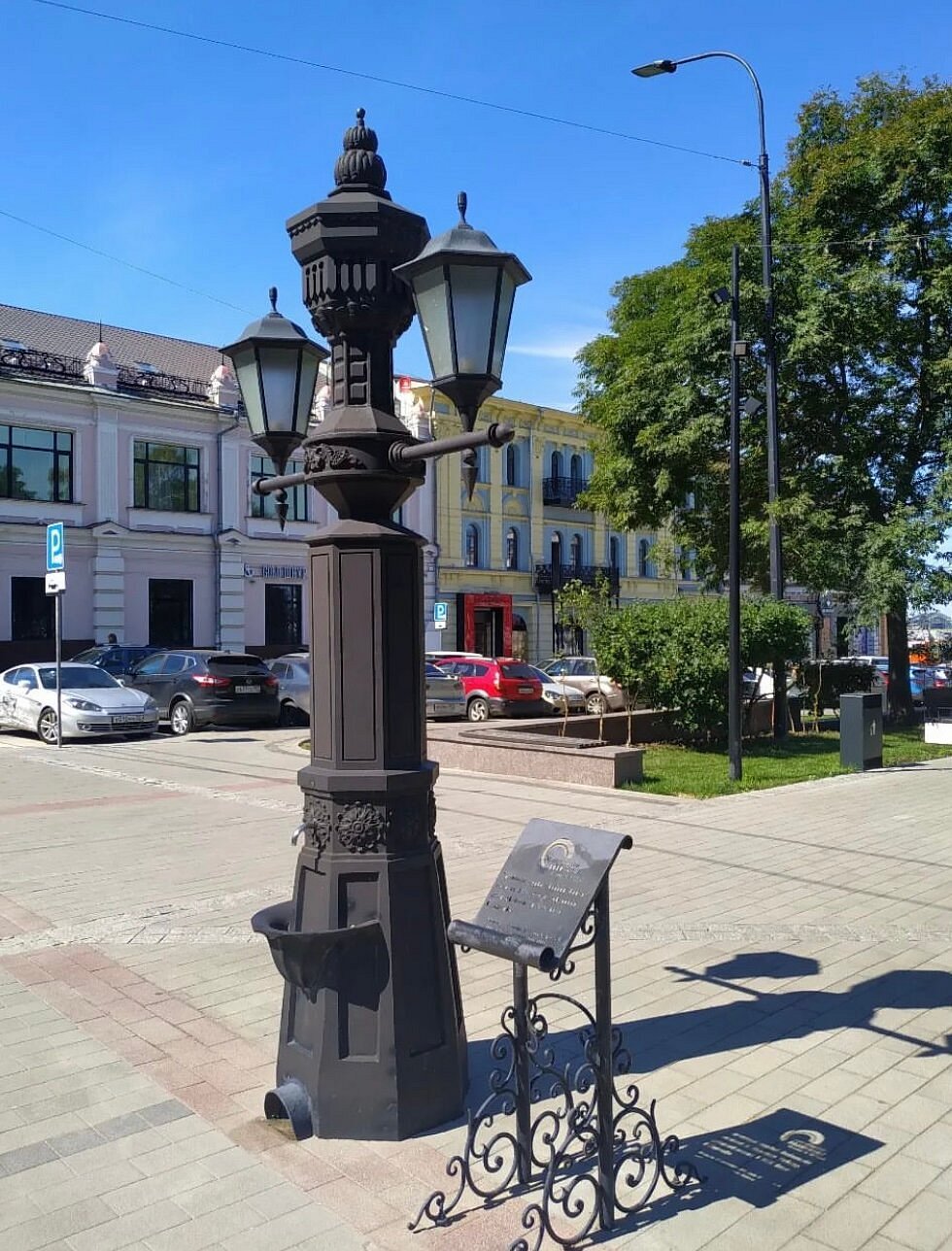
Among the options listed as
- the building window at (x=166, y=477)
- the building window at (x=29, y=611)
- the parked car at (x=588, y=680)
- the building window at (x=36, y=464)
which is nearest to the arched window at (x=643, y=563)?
the parked car at (x=588, y=680)

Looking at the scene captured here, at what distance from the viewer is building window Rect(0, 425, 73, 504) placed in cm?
2936

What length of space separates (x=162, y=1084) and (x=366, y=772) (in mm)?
1646

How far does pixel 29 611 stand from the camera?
29500 mm

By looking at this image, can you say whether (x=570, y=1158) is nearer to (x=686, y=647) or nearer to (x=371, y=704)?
(x=371, y=704)

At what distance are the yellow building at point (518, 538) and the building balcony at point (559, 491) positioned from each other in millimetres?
42

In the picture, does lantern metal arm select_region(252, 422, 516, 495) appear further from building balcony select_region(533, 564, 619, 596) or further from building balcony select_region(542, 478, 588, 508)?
building balcony select_region(542, 478, 588, 508)

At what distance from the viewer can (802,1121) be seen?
3.90 meters

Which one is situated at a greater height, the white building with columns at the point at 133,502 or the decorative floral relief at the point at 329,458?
the white building with columns at the point at 133,502

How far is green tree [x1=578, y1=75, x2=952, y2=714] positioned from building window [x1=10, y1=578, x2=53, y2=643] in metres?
17.3

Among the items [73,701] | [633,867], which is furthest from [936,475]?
[73,701]

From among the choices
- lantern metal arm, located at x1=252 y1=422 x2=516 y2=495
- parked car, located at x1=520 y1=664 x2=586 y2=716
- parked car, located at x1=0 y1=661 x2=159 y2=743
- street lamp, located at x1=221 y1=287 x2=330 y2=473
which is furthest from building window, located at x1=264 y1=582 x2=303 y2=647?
lantern metal arm, located at x1=252 y1=422 x2=516 y2=495

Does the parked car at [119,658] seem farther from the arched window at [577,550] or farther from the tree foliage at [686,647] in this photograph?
the arched window at [577,550]

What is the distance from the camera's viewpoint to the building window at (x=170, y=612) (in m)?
32.3

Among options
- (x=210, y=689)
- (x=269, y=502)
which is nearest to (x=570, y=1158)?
(x=210, y=689)
